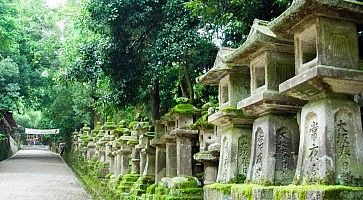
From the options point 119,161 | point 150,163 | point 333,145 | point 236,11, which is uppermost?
point 236,11

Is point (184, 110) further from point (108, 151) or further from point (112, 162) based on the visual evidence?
point (108, 151)

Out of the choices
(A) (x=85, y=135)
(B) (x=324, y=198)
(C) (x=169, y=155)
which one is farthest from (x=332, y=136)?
(A) (x=85, y=135)

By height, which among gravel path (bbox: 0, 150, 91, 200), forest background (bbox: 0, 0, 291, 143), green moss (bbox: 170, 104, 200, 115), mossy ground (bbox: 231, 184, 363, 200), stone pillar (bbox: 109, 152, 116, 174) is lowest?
gravel path (bbox: 0, 150, 91, 200)

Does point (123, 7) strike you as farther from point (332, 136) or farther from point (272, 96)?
point (332, 136)

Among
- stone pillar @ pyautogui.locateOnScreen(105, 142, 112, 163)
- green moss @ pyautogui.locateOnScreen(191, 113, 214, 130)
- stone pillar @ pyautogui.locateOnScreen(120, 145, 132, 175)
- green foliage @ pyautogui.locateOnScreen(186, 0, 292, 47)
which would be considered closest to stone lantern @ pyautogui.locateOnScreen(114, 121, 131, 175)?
stone pillar @ pyautogui.locateOnScreen(120, 145, 132, 175)

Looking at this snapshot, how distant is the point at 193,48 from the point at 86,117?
21.1 m

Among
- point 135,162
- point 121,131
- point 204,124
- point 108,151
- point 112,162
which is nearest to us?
point 204,124

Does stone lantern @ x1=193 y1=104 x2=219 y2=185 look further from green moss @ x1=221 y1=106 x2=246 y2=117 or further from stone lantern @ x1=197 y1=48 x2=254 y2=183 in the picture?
green moss @ x1=221 y1=106 x2=246 y2=117

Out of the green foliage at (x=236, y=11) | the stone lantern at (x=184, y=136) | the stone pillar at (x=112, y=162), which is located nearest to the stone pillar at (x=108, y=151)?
the stone pillar at (x=112, y=162)

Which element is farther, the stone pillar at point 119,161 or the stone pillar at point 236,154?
the stone pillar at point 119,161

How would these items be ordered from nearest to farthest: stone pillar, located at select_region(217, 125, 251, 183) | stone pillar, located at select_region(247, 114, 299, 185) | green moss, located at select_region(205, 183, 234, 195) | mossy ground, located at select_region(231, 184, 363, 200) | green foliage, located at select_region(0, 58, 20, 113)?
mossy ground, located at select_region(231, 184, 363, 200)
stone pillar, located at select_region(247, 114, 299, 185)
green moss, located at select_region(205, 183, 234, 195)
stone pillar, located at select_region(217, 125, 251, 183)
green foliage, located at select_region(0, 58, 20, 113)

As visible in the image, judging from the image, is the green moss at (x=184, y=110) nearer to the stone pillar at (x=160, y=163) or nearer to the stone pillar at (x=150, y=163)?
the stone pillar at (x=160, y=163)

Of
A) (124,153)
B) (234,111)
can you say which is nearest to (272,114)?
(234,111)

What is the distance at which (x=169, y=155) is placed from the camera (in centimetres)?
838
